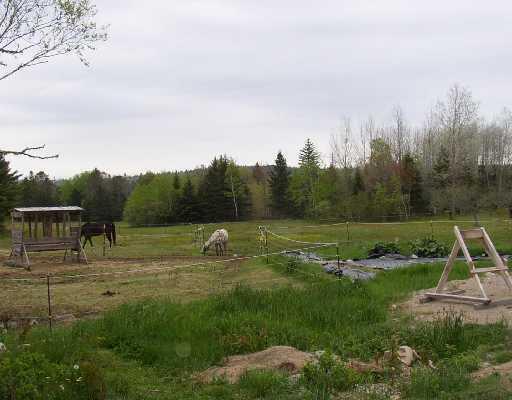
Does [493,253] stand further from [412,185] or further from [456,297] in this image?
[412,185]

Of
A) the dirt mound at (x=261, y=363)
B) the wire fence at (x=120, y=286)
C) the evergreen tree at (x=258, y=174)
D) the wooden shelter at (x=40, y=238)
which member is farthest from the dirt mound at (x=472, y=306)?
the evergreen tree at (x=258, y=174)

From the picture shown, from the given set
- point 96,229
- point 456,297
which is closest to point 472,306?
point 456,297

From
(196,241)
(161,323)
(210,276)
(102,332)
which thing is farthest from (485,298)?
(196,241)

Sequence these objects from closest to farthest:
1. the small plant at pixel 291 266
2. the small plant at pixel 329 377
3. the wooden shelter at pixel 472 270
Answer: the small plant at pixel 329 377
the wooden shelter at pixel 472 270
the small plant at pixel 291 266

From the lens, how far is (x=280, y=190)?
234 ft

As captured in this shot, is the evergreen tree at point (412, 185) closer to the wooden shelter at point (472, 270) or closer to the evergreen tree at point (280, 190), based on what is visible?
the evergreen tree at point (280, 190)

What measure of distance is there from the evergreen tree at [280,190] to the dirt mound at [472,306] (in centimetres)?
5848

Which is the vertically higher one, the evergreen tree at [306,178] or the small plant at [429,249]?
the evergreen tree at [306,178]

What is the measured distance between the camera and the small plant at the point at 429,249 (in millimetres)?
20094

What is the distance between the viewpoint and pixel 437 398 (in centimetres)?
548

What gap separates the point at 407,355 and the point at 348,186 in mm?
59530

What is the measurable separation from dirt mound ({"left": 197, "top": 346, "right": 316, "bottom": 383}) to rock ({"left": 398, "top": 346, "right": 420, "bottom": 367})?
3.66 feet

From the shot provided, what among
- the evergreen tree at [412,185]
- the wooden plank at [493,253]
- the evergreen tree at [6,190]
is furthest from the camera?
the evergreen tree at [412,185]

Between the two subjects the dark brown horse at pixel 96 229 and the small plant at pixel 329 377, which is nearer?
the small plant at pixel 329 377
